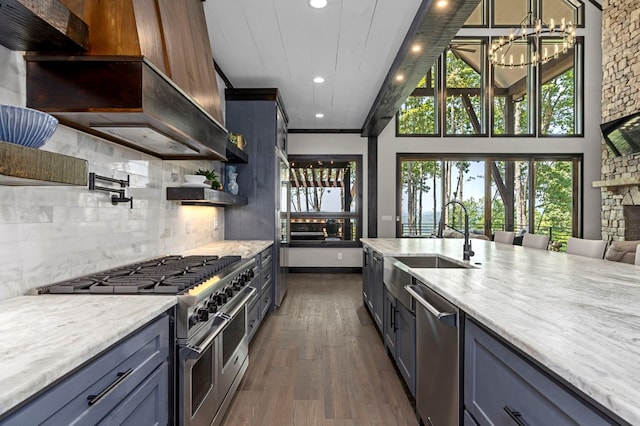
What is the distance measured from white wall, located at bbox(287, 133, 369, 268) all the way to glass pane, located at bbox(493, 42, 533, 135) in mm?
2757

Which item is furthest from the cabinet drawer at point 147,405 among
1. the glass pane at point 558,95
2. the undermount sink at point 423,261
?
the glass pane at point 558,95

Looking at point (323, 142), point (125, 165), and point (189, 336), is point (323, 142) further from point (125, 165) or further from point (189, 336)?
point (189, 336)

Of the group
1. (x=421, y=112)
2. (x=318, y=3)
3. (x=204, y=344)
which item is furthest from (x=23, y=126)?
(x=421, y=112)

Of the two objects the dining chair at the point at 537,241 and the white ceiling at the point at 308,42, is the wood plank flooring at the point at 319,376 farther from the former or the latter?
the white ceiling at the point at 308,42

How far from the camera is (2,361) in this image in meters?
0.79

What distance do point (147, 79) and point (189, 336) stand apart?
1090mm

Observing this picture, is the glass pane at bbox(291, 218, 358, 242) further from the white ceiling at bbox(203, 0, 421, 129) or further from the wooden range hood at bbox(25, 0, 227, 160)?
the wooden range hood at bbox(25, 0, 227, 160)

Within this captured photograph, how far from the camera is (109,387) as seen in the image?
99 cm

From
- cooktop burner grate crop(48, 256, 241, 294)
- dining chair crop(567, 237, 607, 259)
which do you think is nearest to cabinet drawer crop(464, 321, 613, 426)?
cooktop burner grate crop(48, 256, 241, 294)

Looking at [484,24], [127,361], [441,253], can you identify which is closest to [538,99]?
[484,24]

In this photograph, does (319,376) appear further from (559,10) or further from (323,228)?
(559,10)

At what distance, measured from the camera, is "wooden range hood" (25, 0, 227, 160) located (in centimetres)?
142

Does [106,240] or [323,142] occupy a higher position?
[323,142]

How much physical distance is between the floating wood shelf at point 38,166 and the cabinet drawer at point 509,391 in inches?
57.9
